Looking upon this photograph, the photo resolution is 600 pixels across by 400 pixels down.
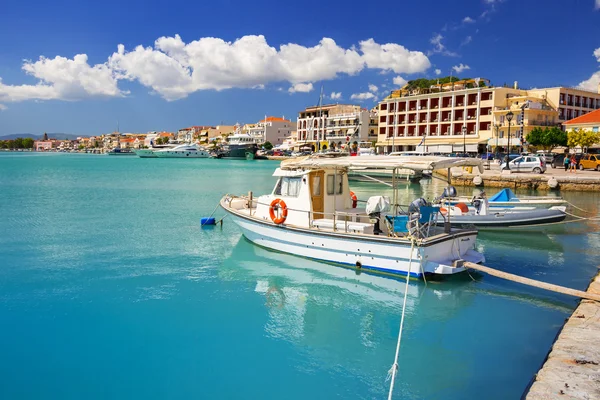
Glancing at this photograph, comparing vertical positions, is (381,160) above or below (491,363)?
above

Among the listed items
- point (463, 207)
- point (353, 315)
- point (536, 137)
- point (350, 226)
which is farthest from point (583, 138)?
point (353, 315)

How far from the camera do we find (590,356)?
709 cm

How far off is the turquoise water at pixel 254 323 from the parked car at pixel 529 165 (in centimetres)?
2662

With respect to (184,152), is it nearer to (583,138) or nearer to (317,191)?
(583,138)

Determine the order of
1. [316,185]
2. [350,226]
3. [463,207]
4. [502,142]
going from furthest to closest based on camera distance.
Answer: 1. [502,142]
2. [463,207]
3. [316,185]
4. [350,226]

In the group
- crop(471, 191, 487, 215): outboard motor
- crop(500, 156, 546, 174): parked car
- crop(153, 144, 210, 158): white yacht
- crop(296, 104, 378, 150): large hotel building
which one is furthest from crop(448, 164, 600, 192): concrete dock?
crop(153, 144, 210, 158): white yacht

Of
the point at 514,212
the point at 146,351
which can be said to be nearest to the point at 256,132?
the point at 514,212

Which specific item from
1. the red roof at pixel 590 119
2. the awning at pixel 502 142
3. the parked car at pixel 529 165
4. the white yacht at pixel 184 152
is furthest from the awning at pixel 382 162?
the white yacht at pixel 184 152

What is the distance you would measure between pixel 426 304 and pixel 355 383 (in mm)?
4378

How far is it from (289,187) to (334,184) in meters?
1.54

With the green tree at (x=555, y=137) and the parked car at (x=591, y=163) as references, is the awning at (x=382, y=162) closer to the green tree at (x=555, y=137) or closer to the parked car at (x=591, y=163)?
the parked car at (x=591, y=163)

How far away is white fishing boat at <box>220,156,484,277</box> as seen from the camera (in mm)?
12750

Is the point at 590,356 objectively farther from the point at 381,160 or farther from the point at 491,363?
the point at 381,160

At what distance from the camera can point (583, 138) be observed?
5300 cm
